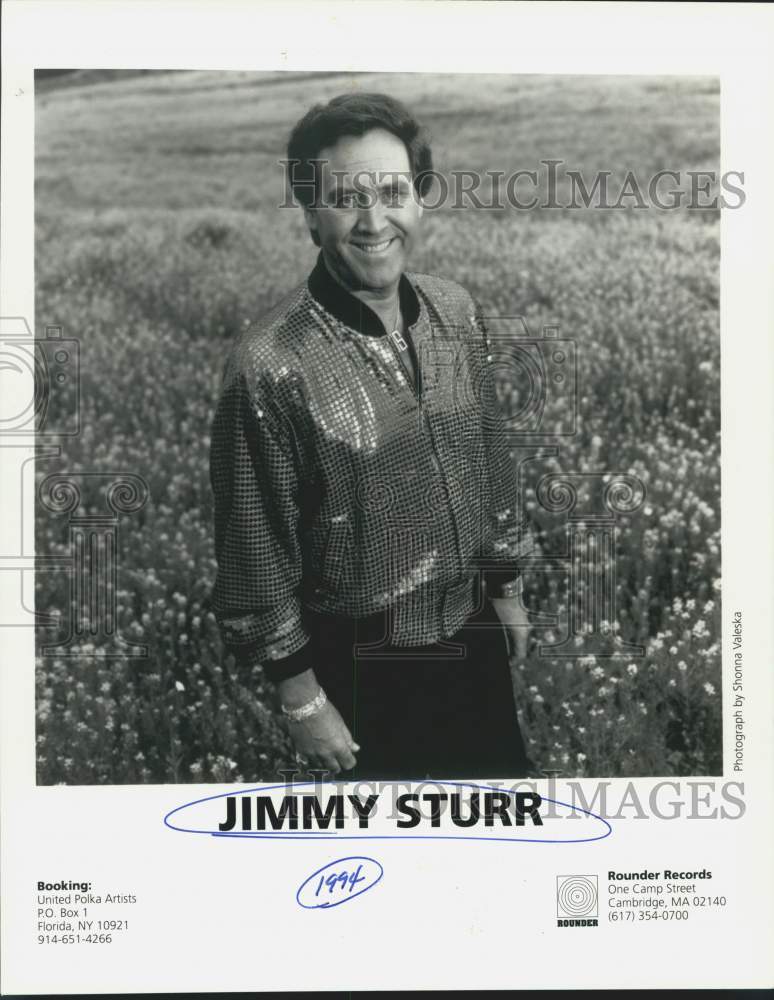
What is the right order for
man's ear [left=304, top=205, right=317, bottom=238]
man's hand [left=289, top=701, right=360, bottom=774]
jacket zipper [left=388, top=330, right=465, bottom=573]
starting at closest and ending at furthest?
jacket zipper [left=388, top=330, right=465, bottom=573] < man's hand [left=289, top=701, right=360, bottom=774] < man's ear [left=304, top=205, right=317, bottom=238]

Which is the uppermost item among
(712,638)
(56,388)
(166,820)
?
(56,388)

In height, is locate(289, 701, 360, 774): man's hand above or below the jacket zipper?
below

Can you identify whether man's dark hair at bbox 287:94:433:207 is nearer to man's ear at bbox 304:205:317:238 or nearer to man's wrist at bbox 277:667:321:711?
man's ear at bbox 304:205:317:238

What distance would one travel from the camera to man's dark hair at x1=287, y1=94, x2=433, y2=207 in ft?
12.3

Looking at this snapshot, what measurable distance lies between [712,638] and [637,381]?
3.17 ft

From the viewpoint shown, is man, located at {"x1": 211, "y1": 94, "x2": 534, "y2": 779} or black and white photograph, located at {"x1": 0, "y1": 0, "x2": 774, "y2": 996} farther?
black and white photograph, located at {"x1": 0, "y1": 0, "x2": 774, "y2": 996}

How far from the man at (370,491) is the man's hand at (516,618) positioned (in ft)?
0.04

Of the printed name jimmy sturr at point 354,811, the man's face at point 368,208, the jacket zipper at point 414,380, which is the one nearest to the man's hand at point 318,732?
the printed name jimmy sturr at point 354,811

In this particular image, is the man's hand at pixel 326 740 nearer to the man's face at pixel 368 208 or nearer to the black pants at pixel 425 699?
the black pants at pixel 425 699

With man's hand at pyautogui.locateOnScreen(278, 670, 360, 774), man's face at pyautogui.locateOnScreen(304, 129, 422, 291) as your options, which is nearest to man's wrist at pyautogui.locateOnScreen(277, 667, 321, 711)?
man's hand at pyautogui.locateOnScreen(278, 670, 360, 774)

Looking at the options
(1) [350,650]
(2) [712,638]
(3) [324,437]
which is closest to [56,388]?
(3) [324,437]

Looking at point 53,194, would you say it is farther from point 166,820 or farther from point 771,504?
point 771,504

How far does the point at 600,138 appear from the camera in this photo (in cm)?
418

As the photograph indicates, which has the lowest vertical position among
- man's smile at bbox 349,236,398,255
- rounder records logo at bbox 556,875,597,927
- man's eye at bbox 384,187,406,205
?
rounder records logo at bbox 556,875,597,927
